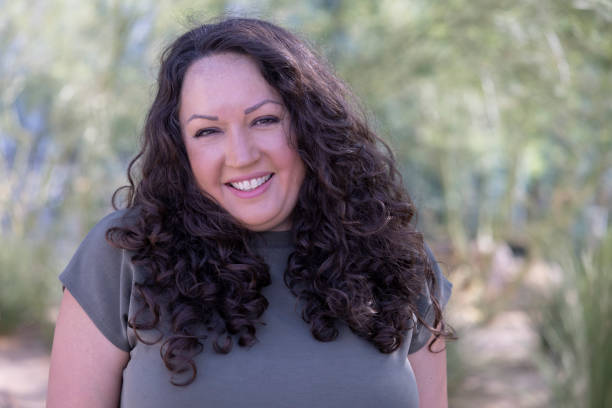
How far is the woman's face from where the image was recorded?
5.77ft

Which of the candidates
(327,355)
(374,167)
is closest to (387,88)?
(374,167)

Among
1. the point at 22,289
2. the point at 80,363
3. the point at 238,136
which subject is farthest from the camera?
the point at 22,289

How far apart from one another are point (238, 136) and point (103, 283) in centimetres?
51

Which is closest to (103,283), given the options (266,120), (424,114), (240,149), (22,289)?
(240,149)

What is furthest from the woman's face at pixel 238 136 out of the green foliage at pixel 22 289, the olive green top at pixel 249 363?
the green foliage at pixel 22 289

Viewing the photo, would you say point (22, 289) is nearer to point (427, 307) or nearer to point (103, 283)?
point (103, 283)

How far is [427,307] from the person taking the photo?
1971mm

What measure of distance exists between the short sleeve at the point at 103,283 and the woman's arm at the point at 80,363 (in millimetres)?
21

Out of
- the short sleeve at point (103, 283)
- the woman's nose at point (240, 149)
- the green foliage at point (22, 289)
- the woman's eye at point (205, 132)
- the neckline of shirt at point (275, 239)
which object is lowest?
the short sleeve at point (103, 283)

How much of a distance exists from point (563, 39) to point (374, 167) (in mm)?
3272

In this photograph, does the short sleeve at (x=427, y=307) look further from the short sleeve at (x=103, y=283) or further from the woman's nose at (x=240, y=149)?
the short sleeve at (x=103, y=283)

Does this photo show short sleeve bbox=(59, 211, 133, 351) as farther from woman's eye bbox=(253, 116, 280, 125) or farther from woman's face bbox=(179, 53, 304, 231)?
woman's eye bbox=(253, 116, 280, 125)

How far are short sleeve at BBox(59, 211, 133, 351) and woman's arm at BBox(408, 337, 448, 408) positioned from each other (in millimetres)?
838

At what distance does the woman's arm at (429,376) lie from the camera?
6.37 feet
